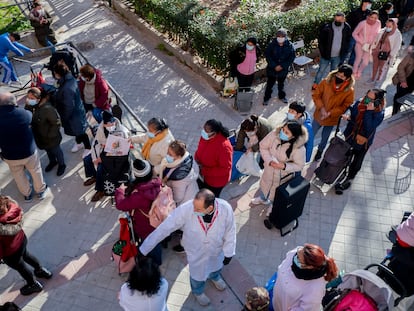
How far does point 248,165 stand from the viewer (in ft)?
21.5

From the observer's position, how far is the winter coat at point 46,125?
6.17m

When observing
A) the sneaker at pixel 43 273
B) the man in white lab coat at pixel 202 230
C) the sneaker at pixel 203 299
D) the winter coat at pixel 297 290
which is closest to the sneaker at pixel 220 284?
the sneaker at pixel 203 299

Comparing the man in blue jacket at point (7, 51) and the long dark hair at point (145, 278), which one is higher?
the man in blue jacket at point (7, 51)

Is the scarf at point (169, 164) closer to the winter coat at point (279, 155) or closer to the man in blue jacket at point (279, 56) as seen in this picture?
the winter coat at point (279, 155)

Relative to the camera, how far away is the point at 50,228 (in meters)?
6.27

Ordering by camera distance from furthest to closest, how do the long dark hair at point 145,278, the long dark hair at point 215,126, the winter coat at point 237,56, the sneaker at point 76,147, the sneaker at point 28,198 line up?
the winter coat at point 237,56 < the sneaker at point 76,147 < the sneaker at point 28,198 < the long dark hair at point 215,126 < the long dark hair at point 145,278

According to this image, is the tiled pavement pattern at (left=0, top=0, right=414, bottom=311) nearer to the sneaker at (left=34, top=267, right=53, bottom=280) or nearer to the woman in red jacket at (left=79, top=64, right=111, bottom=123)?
the sneaker at (left=34, top=267, right=53, bottom=280)

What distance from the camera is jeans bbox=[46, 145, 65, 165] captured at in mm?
6905

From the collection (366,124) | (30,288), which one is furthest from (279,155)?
(30,288)

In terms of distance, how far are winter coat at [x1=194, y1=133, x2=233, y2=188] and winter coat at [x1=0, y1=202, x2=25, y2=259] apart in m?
2.35

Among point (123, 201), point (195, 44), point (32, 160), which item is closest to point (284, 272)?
point (123, 201)

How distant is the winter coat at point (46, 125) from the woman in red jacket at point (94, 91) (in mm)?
1039

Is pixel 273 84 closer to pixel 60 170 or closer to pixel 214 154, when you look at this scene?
pixel 214 154

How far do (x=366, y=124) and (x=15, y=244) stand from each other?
5.02 meters
